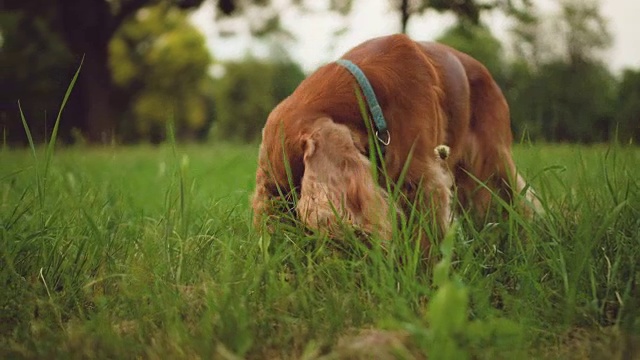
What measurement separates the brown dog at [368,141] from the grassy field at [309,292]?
0.40ft

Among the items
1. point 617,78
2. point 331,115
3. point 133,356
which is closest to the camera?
point 133,356

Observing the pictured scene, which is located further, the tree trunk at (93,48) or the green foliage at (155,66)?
the green foliage at (155,66)

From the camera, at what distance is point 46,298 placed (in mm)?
1560

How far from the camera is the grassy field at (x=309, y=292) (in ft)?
3.85

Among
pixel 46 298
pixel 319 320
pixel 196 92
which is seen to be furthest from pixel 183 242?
pixel 196 92

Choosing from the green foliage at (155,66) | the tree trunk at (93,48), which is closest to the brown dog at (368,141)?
the tree trunk at (93,48)

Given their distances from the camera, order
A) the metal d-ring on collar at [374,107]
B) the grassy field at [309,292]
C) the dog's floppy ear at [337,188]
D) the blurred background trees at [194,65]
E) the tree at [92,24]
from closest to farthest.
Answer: the grassy field at [309,292]
the dog's floppy ear at [337,188]
the metal d-ring on collar at [374,107]
the blurred background trees at [194,65]
the tree at [92,24]

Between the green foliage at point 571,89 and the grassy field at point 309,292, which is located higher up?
the grassy field at point 309,292

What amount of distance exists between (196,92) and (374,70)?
26523mm

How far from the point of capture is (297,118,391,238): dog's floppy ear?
1.75 m

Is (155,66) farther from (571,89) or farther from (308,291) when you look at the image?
(308,291)

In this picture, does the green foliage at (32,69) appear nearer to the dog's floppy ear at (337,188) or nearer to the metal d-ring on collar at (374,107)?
the metal d-ring on collar at (374,107)

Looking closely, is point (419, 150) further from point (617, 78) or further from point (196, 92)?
point (196, 92)

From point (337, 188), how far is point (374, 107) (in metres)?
0.37
